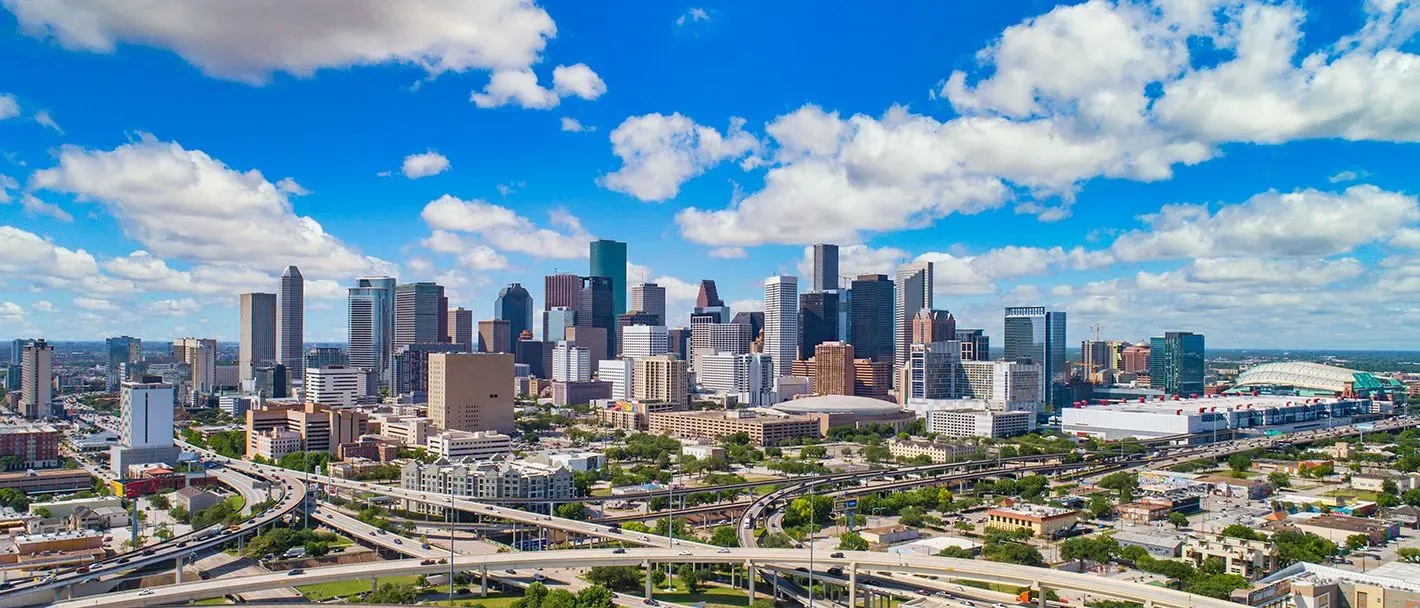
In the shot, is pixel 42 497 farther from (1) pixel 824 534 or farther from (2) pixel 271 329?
(2) pixel 271 329

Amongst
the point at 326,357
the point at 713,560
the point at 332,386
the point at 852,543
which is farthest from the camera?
the point at 326,357

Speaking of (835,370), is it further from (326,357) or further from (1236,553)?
(1236,553)

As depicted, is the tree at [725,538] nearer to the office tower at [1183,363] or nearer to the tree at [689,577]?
the tree at [689,577]

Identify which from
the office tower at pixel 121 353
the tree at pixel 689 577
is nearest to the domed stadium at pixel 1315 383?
the tree at pixel 689 577

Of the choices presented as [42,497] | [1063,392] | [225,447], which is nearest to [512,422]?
[225,447]

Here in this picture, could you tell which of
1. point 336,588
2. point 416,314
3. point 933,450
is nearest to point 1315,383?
point 933,450

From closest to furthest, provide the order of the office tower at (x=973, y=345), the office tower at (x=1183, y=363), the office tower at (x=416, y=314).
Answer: the office tower at (x=973, y=345)
the office tower at (x=1183, y=363)
the office tower at (x=416, y=314)
